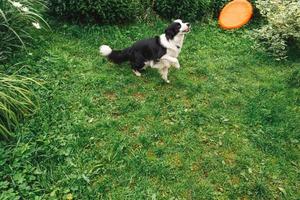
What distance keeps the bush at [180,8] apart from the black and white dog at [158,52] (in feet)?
6.44

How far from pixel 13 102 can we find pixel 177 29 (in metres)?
2.37

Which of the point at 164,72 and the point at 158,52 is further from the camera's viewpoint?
the point at 164,72

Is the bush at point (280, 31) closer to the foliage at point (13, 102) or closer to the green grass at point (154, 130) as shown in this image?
the green grass at point (154, 130)

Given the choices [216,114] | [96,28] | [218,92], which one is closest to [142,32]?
[96,28]

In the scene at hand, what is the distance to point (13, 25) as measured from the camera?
5020 millimetres

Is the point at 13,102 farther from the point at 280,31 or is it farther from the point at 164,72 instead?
the point at 280,31

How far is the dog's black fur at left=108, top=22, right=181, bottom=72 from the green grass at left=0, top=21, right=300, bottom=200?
18cm

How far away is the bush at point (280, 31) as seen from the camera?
5965mm

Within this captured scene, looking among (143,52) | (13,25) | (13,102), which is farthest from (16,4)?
(143,52)

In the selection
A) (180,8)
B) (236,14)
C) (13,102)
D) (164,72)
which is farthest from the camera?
(236,14)

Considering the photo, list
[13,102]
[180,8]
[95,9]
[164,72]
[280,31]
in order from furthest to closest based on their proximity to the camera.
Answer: [180,8] → [280,31] → [95,9] → [164,72] → [13,102]

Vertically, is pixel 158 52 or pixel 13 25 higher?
pixel 13 25

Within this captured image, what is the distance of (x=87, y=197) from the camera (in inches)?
124

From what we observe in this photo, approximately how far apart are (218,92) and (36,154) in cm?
275
